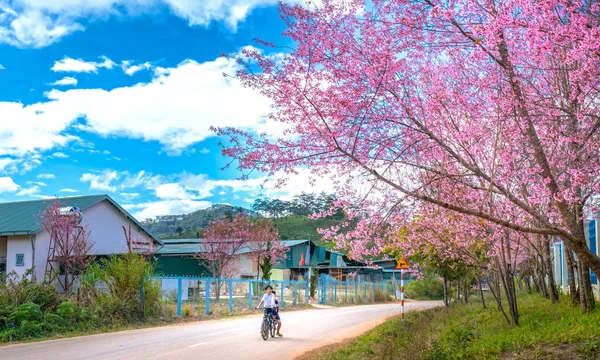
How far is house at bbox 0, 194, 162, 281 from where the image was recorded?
26.5m

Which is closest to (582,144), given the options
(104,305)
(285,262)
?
(104,305)

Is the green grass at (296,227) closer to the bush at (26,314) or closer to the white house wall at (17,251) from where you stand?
the white house wall at (17,251)

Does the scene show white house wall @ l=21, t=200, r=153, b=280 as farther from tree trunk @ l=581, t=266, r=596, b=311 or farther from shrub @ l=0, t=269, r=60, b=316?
tree trunk @ l=581, t=266, r=596, b=311

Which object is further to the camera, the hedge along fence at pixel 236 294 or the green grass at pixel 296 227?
the green grass at pixel 296 227

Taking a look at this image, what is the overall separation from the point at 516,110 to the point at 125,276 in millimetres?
13994

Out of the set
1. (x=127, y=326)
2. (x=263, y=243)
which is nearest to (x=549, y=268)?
(x=127, y=326)

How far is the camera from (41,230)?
86.6ft

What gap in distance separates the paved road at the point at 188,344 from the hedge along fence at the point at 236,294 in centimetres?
271

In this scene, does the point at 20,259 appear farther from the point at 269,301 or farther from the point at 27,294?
the point at 269,301

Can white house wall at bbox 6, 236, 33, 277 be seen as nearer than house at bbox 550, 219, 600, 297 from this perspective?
No

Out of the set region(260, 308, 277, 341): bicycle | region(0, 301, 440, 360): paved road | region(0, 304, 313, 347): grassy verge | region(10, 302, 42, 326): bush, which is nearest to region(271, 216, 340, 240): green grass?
region(0, 304, 313, 347): grassy verge

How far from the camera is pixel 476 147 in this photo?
781cm

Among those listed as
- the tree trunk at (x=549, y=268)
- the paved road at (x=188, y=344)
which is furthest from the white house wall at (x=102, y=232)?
the tree trunk at (x=549, y=268)

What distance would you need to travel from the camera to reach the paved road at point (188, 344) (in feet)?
34.8
